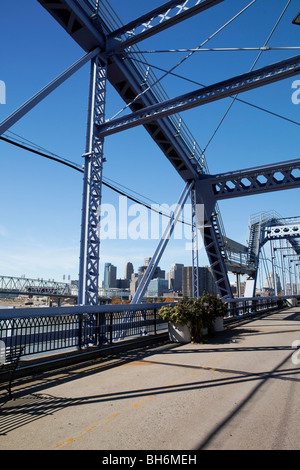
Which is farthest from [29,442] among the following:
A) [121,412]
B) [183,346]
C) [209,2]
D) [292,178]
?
[292,178]

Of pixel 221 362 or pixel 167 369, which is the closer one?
pixel 167 369

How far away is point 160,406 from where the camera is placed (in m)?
5.15

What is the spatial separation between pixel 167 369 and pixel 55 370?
2788 mm

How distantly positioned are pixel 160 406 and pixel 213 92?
9.64 meters

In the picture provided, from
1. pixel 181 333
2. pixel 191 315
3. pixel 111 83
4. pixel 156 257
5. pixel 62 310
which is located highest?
pixel 111 83

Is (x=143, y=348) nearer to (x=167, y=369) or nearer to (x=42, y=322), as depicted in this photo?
(x=167, y=369)

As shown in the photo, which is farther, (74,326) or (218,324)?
(218,324)

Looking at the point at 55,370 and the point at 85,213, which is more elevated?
the point at 85,213

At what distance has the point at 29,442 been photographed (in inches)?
152

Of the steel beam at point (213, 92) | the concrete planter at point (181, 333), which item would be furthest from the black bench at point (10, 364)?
the steel beam at point (213, 92)

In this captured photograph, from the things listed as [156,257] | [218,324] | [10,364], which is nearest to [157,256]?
[156,257]

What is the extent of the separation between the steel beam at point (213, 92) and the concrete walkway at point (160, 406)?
8.39 metres

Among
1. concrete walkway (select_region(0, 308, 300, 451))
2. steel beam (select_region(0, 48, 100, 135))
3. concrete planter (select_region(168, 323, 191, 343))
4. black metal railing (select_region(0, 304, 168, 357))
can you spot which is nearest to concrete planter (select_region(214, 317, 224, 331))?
concrete planter (select_region(168, 323, 191, 343))

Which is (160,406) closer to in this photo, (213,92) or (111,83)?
(213,92)
